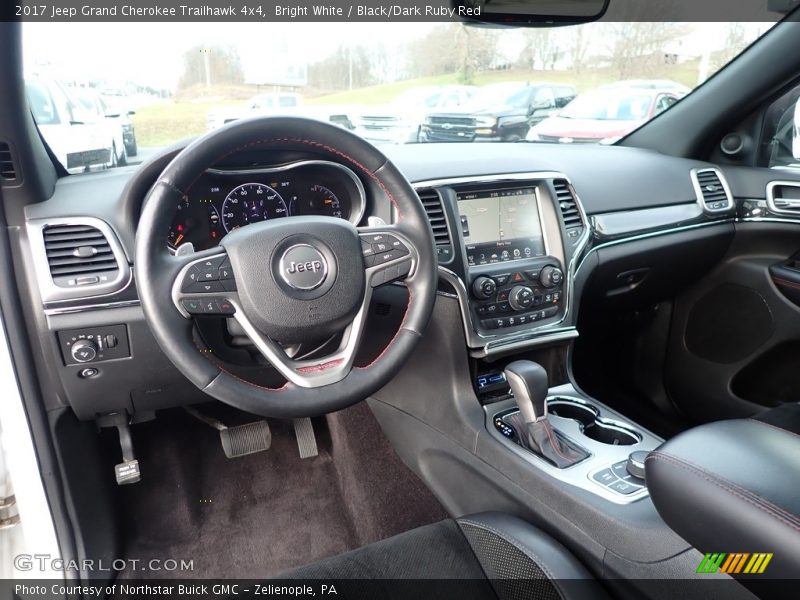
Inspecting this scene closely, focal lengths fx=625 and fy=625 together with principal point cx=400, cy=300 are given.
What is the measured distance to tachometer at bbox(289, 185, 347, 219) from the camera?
1568mm

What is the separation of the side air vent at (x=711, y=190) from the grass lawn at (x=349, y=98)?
1.20 ft

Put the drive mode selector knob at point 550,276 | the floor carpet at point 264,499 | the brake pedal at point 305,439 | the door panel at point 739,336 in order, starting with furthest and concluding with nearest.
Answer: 1. the door panel at point 739,336
2. the brake pedal at point 305,439
3. the floor carpet at point 264,499
4. the drive mode selector knob at point 550,276

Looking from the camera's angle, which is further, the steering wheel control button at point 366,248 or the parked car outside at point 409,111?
the parked car outside at point 409,111

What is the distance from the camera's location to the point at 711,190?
2.56 meters

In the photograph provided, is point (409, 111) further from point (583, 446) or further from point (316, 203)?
point (583, 446)

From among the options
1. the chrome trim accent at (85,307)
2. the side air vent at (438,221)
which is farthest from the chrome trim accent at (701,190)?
the chrome trim accent at (85,307)

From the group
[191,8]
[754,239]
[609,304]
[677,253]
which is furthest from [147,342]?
[754,239]

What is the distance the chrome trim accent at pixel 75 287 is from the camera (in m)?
1.48

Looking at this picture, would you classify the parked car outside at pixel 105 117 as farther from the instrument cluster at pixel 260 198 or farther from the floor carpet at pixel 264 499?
the floor carpet at pixel 264 499

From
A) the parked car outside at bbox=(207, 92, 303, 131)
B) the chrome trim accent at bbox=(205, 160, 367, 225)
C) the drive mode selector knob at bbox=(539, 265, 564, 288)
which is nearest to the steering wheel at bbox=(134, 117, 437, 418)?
the chrome trim accent at bbox=(205, 160, 367, 225)

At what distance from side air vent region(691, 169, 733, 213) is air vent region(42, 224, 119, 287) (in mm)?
2186

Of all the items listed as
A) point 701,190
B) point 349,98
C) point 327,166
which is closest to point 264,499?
point 327,166

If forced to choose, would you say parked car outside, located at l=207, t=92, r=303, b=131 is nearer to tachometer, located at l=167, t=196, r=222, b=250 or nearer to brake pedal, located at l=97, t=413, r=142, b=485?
tachometer, located at l=167, t=196, r=222, b=250

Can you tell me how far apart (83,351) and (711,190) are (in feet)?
7.77
